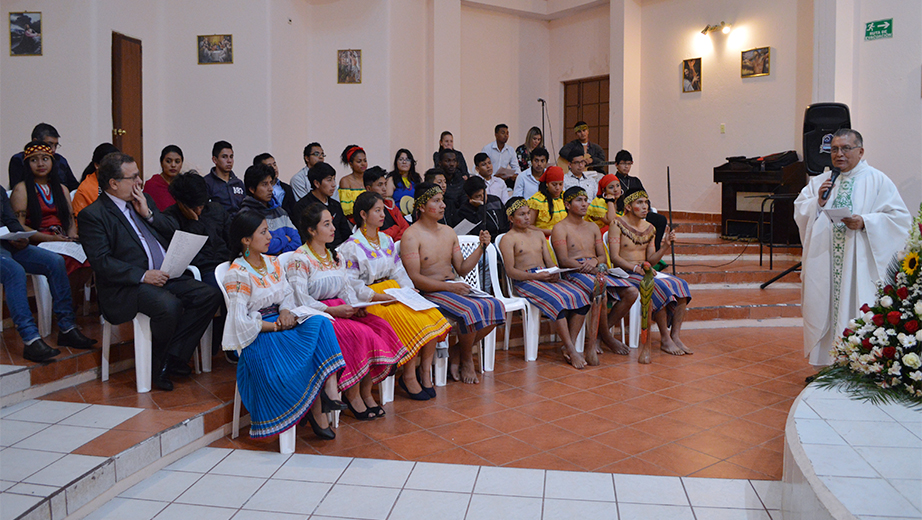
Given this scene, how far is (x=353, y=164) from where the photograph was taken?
21.6 ft

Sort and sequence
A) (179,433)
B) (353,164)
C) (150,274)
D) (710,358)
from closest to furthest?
(179,433) < (150,274) < (710,358) < (353,164)

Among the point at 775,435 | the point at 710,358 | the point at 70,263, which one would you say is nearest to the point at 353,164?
the point at 70,263

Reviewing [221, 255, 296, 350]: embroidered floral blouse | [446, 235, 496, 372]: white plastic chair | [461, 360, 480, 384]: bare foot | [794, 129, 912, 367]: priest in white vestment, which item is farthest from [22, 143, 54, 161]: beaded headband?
[794, 129, 912, 367]: priest in white vestment

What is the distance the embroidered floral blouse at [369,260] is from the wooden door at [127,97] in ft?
15.7

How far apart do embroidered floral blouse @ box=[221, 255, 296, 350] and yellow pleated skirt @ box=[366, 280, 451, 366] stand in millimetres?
588

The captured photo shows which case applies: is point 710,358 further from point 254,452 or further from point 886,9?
point 886,9

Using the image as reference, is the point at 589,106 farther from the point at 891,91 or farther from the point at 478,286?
the point at 478,286

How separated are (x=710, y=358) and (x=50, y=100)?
7012 millimetres

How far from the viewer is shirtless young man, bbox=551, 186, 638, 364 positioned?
5465mm

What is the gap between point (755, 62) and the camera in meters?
9.67

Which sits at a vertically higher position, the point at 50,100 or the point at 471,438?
the point at 50,100

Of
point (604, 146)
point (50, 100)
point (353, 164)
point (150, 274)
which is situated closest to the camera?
point (150, 274)

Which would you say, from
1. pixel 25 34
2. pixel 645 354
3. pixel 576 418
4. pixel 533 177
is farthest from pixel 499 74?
pixel 576 418

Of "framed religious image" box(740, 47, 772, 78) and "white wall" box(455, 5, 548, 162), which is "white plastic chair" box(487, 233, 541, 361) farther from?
"framed religious image" box(740, 47, 772, 78)
